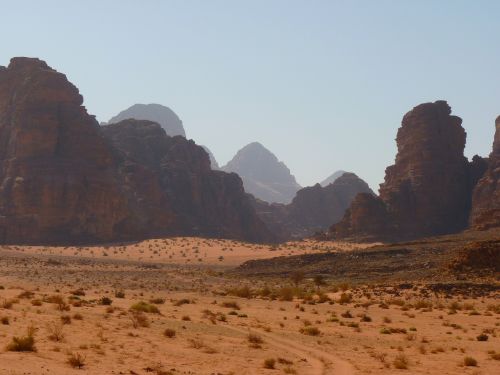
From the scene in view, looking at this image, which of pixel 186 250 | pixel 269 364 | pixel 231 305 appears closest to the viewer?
pixel 269 364

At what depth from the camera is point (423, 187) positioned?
100688mm

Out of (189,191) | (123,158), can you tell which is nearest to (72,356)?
(123,158)

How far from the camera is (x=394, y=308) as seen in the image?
1217 inches

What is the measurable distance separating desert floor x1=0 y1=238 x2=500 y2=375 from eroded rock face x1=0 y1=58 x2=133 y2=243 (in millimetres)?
49151

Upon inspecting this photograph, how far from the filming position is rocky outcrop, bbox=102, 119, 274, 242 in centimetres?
10569

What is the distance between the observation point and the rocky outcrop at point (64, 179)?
295 feet

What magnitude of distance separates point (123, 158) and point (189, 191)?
15.3 m

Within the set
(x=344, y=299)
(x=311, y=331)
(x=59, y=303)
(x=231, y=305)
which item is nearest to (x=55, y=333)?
(x=59, y=303)

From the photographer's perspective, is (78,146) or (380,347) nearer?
(380,347)

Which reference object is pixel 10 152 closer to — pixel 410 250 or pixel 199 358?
pixel 410 250

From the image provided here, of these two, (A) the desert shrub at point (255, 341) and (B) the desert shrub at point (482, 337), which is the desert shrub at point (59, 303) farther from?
(B) the desert shrub at point (482, 337)

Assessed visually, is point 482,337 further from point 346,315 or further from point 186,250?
point 186,250

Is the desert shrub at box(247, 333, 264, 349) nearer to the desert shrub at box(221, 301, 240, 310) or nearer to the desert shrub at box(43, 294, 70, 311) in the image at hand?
the desert shrub at box(43, 294, 70, 311)

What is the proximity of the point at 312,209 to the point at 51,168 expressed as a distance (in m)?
80.9
